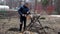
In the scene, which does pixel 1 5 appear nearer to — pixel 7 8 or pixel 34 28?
pixel 7 8

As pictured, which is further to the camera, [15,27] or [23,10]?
[15,27]

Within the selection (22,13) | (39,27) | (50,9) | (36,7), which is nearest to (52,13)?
(50,9)

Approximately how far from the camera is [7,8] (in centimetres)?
1880

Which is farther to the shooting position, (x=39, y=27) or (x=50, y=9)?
(x=50, y=9)

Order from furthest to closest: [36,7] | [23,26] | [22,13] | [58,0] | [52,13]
→ 1. [58,0]
2. [52,13]
3. [36,7]
4. [23,26]
5. [22,13]

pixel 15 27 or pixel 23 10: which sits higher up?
pixel 23 10

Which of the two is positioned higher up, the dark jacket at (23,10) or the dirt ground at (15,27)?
the dark jacket at (23,10)

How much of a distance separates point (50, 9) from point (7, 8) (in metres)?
4.53

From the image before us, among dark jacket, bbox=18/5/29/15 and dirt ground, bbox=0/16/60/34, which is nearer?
dark jacket, bbox=18/5/29/15

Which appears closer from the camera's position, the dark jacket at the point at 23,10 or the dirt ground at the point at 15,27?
the dark jacket at the point at 23,10

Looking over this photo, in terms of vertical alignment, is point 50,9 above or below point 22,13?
below

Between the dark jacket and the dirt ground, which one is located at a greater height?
the dark jacket

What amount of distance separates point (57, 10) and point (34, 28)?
10.7 m

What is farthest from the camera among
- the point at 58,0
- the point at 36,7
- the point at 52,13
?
the point at 58,0
